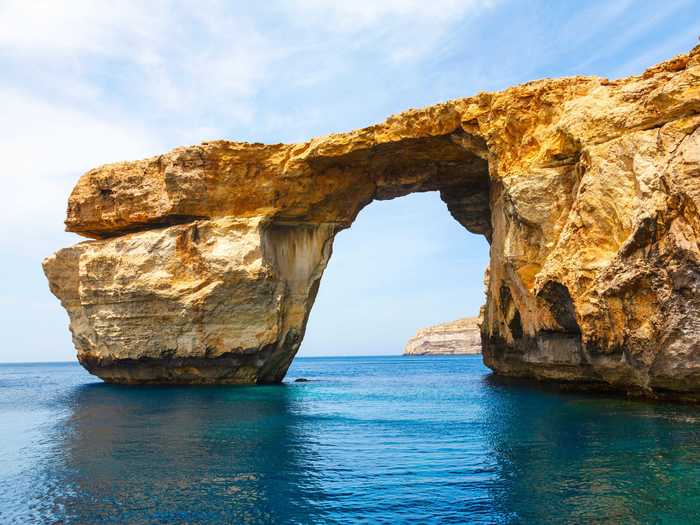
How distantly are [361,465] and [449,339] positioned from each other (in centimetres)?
12528

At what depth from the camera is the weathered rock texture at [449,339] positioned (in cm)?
12862

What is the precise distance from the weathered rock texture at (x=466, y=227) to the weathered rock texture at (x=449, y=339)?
91.3 m

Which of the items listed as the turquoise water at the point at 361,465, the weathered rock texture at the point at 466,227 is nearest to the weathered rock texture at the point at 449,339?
the weathered rock texture at the point at 466,227

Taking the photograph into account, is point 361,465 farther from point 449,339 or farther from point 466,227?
point 449,339

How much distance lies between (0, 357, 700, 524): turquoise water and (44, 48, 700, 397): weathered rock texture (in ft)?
11.4

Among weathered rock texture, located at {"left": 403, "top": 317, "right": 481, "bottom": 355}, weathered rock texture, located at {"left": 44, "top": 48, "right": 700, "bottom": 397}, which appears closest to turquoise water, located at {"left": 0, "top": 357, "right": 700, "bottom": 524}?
weathered rock texture, located at {"left": 44, "top": 48, "right": 700, "bottom": 397}

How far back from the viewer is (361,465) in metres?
12.1

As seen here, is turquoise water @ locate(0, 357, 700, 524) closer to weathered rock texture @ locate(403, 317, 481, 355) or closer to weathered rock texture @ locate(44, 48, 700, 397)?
weathered rock texture @ locate(44, 48, 700, 397)

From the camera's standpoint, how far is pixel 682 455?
457 inches

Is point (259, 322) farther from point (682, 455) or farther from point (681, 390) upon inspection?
point (682, 455)

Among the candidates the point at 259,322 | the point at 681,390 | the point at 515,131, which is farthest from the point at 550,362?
the point at 259,322

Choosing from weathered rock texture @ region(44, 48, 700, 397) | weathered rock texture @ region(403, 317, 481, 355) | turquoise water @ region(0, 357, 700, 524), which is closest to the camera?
turquoise water @ region(0, 357, 700, 524)

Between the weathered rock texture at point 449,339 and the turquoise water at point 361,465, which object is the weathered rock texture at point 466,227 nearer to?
the turquoise water at point 361,465

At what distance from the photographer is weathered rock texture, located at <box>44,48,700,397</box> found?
57.9 feet
